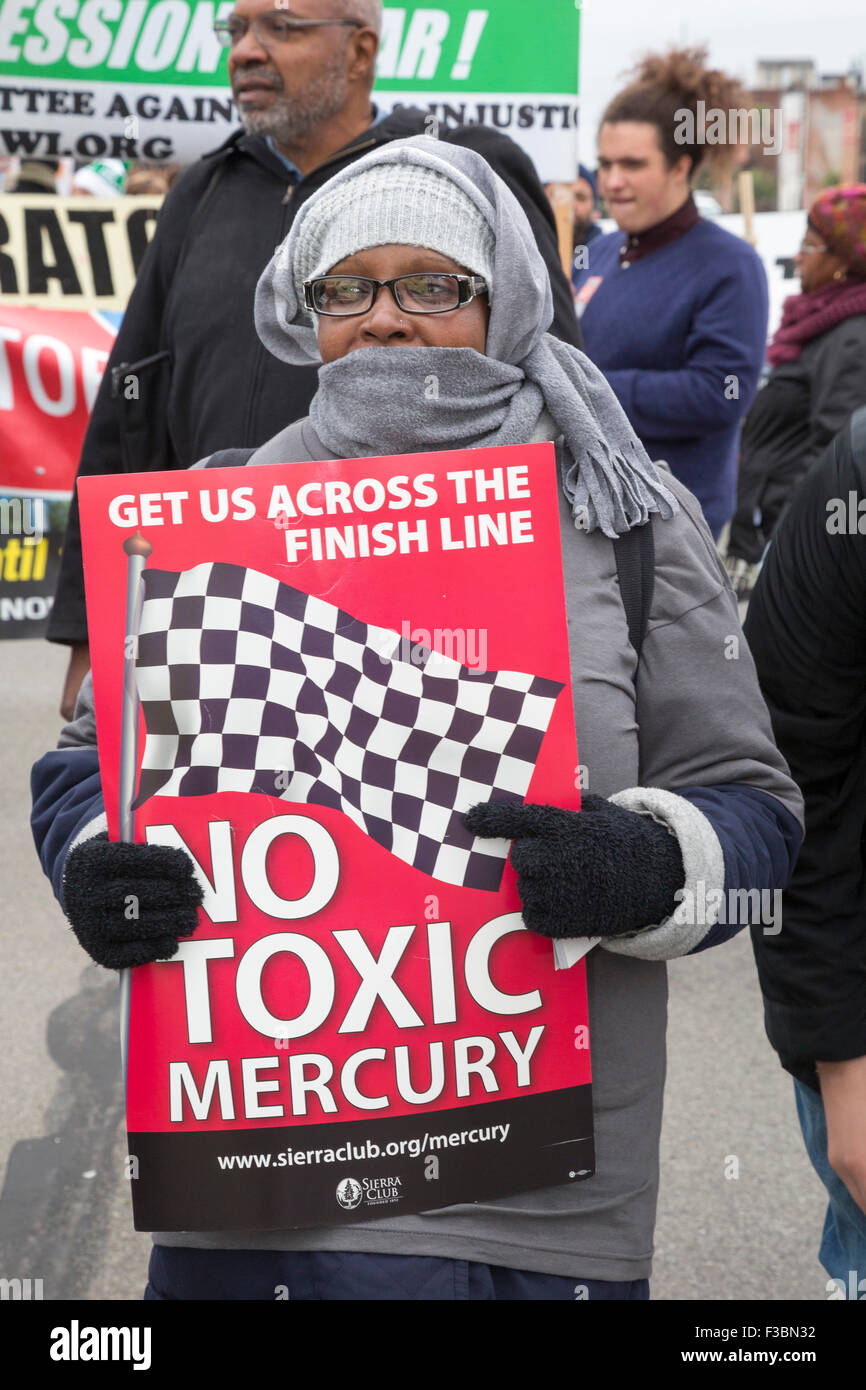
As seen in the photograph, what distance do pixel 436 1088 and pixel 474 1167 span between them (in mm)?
92

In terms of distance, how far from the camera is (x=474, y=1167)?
1436 millimetres

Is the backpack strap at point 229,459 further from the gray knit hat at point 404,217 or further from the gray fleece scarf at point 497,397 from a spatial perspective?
the gray knit hat at point 404,217

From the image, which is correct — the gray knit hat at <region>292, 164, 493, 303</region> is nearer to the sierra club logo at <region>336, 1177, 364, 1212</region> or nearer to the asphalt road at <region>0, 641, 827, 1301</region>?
the sierra club logo at <region>336, 1177, 364, 1212</region>

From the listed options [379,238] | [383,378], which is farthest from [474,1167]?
[379,238]

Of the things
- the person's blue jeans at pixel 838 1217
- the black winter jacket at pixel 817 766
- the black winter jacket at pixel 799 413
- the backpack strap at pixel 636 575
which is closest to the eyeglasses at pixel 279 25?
the black winter jacket at pixel 817 766

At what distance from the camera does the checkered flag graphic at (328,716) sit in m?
1.41

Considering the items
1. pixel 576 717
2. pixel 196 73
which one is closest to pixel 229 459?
pixel 576 717

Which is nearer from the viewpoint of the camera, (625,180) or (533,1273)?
(533,1273)

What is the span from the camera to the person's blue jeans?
1.85 m

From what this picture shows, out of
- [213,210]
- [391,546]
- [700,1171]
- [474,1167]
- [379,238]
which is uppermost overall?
[213,210]

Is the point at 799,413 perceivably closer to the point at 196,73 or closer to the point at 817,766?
the point at 196,73
